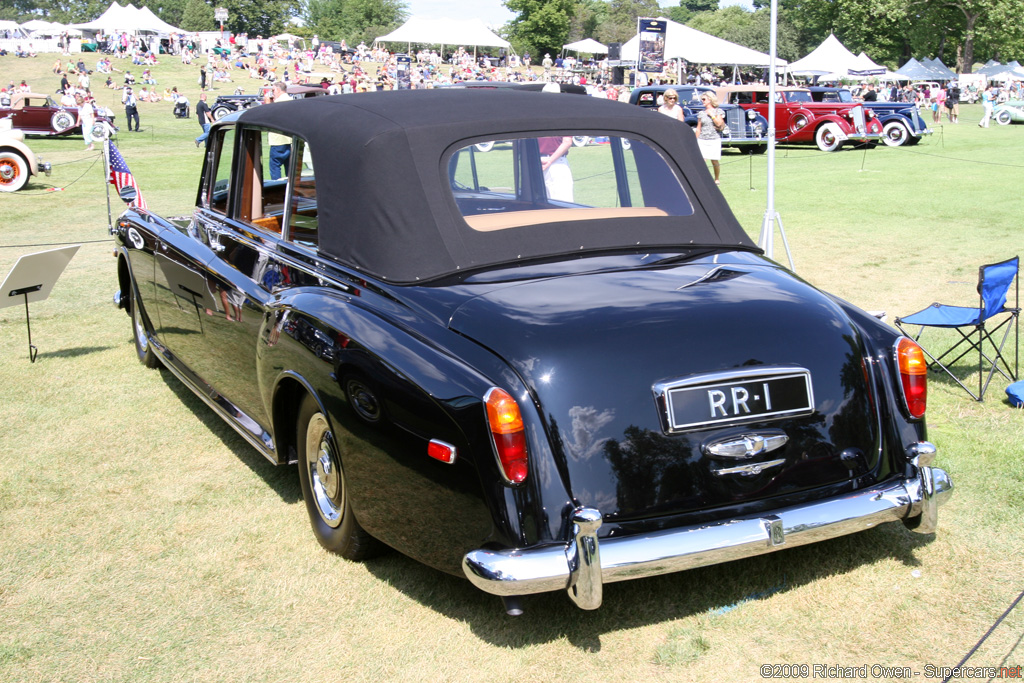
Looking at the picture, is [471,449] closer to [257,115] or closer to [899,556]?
[899,556]

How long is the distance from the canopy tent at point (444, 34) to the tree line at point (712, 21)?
156 feet

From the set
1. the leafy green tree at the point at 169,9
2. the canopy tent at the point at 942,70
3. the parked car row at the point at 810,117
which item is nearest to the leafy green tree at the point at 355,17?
the leafy green tree at the point at 169,9

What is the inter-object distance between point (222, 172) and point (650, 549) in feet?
11.4

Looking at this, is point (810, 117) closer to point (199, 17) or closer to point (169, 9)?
point (199, 17)

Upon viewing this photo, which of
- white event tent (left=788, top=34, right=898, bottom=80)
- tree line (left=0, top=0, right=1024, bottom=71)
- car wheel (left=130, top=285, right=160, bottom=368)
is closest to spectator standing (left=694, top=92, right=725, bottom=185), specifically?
car wheel (left=130, top=285, right=160, bottom=368)

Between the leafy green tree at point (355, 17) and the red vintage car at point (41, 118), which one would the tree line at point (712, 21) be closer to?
the leafy green tree at point (355, 17)

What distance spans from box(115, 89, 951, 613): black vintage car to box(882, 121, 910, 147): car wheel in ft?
81.2

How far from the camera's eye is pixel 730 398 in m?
2.94

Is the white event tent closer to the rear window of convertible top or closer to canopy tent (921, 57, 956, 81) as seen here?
canopy tent (921, 57, 956, 81)

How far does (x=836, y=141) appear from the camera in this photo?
2511 centimetres

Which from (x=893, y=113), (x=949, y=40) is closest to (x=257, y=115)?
(x=893, y=113)

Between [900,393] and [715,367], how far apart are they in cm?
84

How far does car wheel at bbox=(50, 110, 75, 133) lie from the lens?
28.0m

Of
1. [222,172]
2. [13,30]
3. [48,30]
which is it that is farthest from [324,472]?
[13,30]
